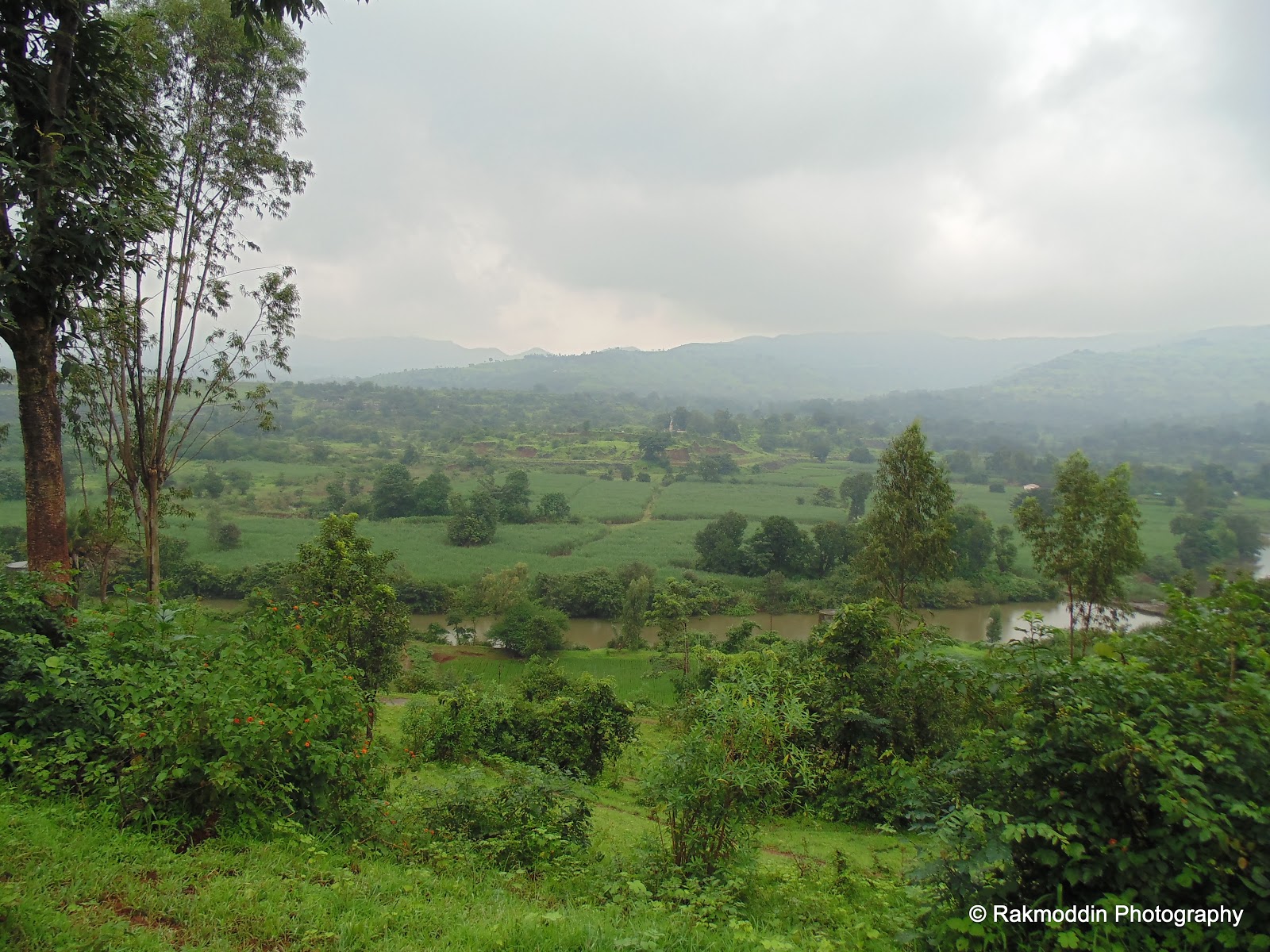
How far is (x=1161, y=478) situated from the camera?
227 feet

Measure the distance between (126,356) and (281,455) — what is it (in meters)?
72.9

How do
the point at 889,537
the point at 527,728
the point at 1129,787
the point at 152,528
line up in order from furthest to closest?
the point at 889,537, the point at 527,728, the point at 152,528, the point at 1129,787

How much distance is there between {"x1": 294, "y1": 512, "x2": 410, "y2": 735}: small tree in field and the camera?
37.0 feet

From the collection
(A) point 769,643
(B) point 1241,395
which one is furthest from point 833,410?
(A) point 769,643

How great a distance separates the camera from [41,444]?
6418mm

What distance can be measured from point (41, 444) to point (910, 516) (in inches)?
655

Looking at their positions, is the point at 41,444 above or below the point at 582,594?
above

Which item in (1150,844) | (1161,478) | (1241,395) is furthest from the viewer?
(1241,395)

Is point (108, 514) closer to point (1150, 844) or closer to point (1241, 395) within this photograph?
point (1150, 844)

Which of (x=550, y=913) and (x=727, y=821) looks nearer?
(x=550, y=913)

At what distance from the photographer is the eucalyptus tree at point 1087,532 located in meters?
14.4

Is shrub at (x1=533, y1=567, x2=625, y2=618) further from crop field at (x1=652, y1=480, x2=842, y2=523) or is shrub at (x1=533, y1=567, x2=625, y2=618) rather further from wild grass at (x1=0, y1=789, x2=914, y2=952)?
wild grass at (x1=0, y1=789, x2=914, y2=952)

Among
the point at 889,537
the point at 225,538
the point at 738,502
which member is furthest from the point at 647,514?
the point at 889,537

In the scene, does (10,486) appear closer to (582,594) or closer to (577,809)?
(582,594)
